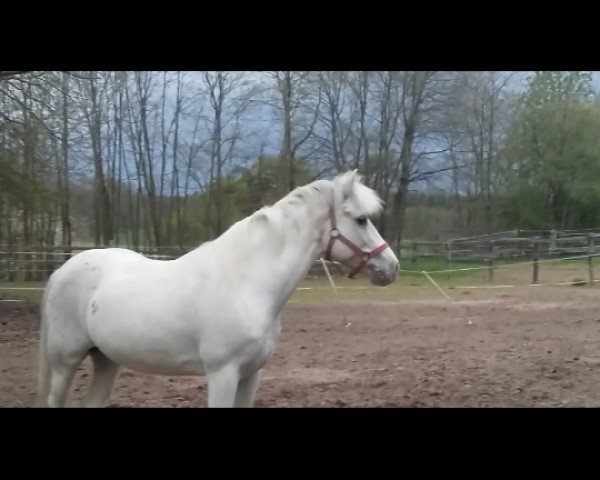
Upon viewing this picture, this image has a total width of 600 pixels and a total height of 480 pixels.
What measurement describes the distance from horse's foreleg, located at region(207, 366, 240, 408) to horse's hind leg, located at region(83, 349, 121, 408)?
0.64 metres

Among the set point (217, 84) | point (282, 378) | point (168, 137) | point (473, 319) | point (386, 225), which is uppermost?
point (217, 84)

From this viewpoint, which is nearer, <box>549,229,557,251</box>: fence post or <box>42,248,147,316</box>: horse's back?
<box>42,248,147,316</box>: horse's back

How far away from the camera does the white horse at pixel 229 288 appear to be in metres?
1.81

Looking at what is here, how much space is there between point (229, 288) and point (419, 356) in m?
1.70

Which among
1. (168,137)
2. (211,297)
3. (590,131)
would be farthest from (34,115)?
(590,131)

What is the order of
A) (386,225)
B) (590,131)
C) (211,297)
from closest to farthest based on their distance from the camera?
(211,297) → (386,225) → (590,131)

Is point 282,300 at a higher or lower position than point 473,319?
higher

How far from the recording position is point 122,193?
2904 millimetres

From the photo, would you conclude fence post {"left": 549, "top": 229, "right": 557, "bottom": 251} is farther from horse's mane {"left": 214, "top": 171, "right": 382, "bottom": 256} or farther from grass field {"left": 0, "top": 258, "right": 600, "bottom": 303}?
horse's mane {"left": 214, "top": 171, "right": 382, "bottom": 256}

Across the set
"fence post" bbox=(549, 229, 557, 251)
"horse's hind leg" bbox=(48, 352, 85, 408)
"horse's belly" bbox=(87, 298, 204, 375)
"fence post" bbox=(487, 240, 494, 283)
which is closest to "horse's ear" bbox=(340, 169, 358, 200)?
"horse's belly" bbox=(87, 298, 204, 375)

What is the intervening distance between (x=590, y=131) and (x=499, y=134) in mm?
493

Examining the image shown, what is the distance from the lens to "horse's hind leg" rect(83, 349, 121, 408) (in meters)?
2.23

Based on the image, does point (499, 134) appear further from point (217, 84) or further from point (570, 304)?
point (217, 84)

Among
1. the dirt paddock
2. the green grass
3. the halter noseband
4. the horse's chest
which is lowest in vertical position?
the dirt paddock
